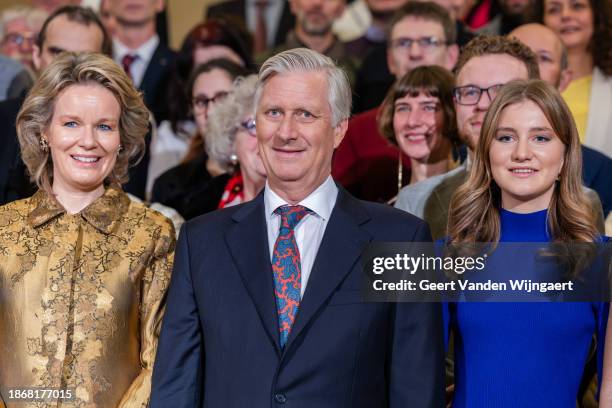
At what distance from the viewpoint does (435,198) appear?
4.29 meters

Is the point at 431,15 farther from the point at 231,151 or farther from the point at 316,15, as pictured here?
the point at 231,151

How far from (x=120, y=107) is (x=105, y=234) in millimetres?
444

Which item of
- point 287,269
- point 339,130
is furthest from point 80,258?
point 339,130

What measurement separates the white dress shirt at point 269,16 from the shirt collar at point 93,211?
421 cm

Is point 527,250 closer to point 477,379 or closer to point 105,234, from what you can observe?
point 477,379

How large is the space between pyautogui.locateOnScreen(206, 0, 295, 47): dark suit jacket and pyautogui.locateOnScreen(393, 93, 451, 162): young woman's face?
2.86m

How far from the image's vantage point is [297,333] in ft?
10.2

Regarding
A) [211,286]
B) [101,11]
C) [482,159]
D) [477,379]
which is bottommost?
[477,379]

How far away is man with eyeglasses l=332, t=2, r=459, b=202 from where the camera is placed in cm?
514

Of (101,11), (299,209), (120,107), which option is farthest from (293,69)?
(101,11)

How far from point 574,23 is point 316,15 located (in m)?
1.62

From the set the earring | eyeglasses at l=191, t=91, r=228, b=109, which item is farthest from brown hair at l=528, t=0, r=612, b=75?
the earring

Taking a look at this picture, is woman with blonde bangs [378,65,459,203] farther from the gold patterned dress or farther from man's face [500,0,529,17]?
man's face [500,0,529,17]

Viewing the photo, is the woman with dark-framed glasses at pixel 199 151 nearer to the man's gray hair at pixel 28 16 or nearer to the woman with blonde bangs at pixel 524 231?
the man's gray hair at pixel 28 16
